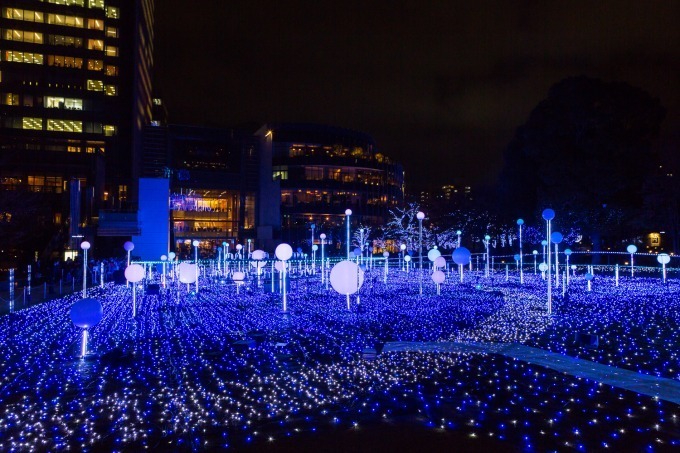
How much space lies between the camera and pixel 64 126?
219ft

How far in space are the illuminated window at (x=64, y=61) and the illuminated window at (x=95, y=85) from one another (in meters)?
2.20

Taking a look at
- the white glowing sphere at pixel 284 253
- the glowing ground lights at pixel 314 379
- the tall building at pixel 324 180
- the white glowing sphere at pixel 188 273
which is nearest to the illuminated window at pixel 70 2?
the tall building at pixel 324 180

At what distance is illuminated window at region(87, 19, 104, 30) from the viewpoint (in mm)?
70438

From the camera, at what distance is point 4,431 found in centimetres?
680

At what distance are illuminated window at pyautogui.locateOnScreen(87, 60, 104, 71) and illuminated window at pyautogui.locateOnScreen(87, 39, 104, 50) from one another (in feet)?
5.94

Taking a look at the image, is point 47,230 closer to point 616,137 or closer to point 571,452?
point 616,137

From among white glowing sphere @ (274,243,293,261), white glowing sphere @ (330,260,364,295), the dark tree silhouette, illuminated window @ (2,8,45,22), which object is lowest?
white glowing sphere @ (330,260,364,295)

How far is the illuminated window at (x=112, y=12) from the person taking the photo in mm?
71625

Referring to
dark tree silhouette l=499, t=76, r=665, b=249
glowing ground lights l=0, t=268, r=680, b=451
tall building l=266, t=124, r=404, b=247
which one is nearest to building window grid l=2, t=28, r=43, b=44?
tall building l=266, t=124, r=404, b=247

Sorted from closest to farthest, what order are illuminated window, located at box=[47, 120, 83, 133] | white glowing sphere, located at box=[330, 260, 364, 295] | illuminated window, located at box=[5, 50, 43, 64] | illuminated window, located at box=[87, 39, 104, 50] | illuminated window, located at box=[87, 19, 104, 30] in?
white glowing sphere, located at box=[330, 260, 364, 295], illuminated window, located at box=[47, 120, 83, 133], illuminated window, located at box=[5, 50, 43, 64], illuminated window, located at box=[87, 39, 104, 50], illuminated window, located at box=[87, 19, 104, 30]

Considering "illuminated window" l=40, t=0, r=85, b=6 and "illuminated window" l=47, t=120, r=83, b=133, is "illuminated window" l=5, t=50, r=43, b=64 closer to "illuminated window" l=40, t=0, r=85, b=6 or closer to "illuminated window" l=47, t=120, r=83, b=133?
"illuminated window" l=40, t=0, r=85, b=6

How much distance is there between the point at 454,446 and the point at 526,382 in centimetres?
320

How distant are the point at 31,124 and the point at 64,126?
11.4 ft

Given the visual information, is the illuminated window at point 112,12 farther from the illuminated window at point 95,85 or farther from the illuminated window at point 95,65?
the illuminated window at point 95,85
